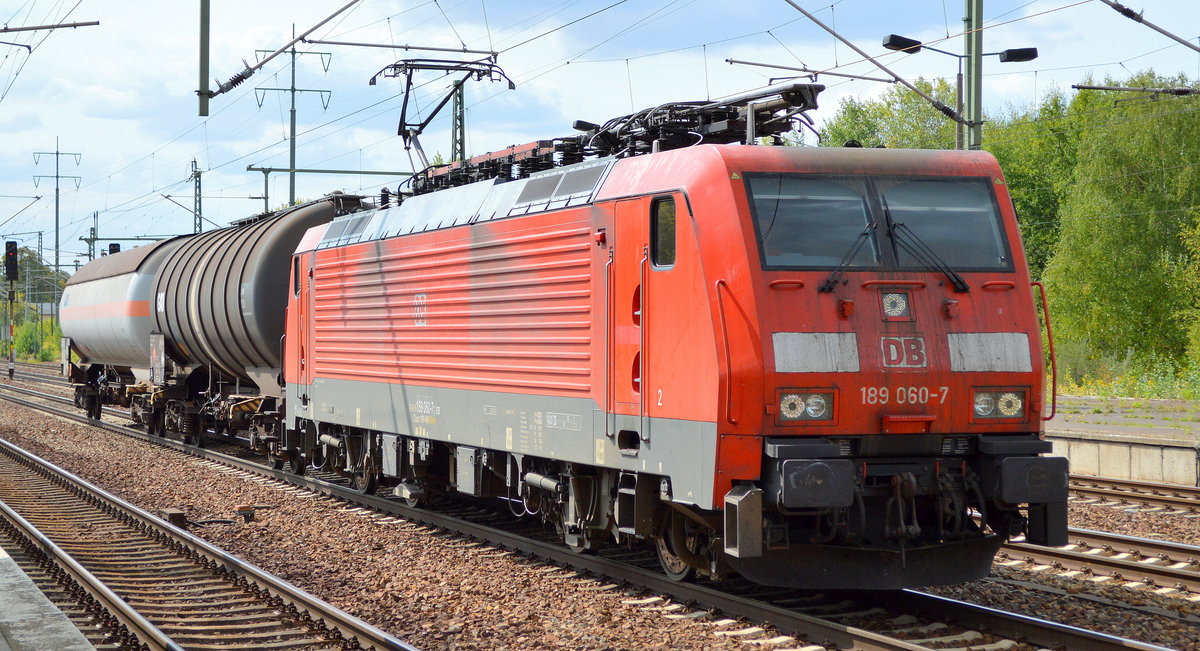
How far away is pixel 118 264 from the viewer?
85.6 ft

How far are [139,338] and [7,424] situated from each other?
20.8 feet

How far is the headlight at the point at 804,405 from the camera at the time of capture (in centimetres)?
760

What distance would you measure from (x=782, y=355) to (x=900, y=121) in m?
55.1

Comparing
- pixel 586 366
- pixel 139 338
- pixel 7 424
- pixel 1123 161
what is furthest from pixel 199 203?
pixel 586 366

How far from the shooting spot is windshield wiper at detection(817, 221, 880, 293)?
7.84 meters

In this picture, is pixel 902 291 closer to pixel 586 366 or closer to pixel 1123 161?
pixel 586 366

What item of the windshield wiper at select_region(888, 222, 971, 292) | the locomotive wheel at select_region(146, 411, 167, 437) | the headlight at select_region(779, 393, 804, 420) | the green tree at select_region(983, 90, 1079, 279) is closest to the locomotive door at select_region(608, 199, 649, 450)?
the headlight at select_region(779, 393, 804, 420)

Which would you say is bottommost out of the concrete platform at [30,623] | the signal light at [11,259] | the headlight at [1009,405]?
the concrete platform at [30,623]

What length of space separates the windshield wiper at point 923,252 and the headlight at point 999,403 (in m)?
0.72

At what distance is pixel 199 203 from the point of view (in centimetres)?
5688

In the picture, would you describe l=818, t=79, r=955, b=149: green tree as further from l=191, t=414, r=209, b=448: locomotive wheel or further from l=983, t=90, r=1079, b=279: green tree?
l=191, t=414, r=209, b=448: locomotive wheel

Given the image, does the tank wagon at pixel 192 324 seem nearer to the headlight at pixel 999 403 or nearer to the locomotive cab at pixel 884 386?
the locomotive cab at pixel 884 386

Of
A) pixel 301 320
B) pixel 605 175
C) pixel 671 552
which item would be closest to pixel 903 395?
pixel 671 552

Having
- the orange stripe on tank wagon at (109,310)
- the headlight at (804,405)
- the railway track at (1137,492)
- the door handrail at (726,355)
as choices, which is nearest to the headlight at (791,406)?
the headlight at (804,405)
